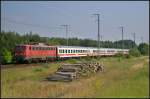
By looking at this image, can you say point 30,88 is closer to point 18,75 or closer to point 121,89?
point 121,89

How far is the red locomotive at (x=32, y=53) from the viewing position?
136ft

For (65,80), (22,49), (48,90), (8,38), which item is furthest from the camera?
(8,38)

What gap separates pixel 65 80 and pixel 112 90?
7.02m

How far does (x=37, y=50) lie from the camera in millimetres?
43750

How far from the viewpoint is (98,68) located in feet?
106

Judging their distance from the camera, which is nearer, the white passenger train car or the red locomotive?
the red locomotive

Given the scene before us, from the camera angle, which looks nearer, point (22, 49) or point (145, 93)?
point (145, 93)

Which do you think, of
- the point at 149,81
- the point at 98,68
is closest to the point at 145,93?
the point at 149,81

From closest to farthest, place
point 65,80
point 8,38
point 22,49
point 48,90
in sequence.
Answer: point 48,90 < point 65,80 < point 22,49 < point 8,38

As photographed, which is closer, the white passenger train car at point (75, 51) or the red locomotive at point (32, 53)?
the red locomotive at point (32, 53)

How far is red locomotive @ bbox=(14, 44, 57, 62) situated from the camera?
41.3 metres

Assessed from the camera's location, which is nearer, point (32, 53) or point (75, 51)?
point (32, 53)

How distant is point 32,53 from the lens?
42594mm

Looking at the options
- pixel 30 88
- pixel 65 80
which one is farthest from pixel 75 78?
pixel 30 88
